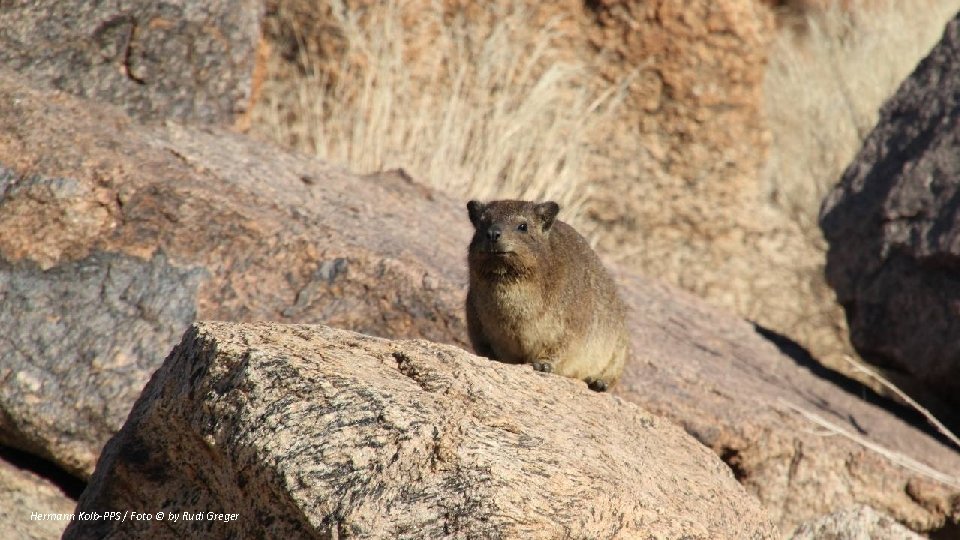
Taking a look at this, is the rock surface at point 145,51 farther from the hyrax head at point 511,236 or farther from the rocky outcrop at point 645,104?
the hyrax head at point 511,236

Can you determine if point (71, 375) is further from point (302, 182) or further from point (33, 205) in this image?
point (302, 182)

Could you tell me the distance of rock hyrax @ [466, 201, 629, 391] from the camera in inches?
263

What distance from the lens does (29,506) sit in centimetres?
691

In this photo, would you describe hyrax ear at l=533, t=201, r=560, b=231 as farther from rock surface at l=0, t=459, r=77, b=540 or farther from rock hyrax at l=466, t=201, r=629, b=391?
rock surface at l=0, t=459, r=77, b=540

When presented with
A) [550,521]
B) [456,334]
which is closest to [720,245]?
[456,334]

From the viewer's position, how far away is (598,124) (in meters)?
14.0

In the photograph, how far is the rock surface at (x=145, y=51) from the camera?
918cm

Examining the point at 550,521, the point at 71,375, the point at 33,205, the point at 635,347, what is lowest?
the point at 71,375

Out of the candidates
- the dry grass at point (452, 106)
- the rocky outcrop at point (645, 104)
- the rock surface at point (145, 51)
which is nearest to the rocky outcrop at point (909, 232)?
the dry grass at point (452, 106)

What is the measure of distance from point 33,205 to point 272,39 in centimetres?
610

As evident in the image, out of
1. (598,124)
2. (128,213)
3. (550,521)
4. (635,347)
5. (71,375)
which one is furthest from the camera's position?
(598,124)

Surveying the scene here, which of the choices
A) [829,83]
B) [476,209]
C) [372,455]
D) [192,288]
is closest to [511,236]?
[476,209]

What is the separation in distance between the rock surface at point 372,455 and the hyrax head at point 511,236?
1.10 meters

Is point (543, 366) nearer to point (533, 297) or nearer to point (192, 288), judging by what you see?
point (533, 297)
